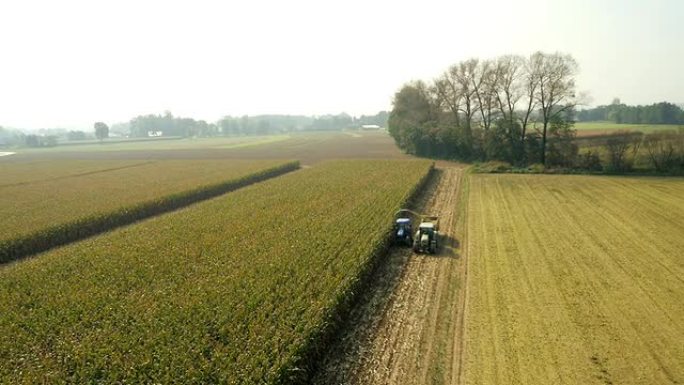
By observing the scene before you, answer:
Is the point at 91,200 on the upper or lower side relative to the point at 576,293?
upper

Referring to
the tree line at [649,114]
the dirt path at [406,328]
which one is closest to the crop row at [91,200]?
the dirt path at [406,328]

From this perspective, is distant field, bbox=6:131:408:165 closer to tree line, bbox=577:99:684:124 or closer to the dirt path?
tree line, bbox=577:99:684:124

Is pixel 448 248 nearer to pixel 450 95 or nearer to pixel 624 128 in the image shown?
pixel 450 95

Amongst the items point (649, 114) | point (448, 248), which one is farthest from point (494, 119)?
point (649, 114)

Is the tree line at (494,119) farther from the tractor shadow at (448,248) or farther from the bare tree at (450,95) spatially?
the tractor shadow at (448,248)

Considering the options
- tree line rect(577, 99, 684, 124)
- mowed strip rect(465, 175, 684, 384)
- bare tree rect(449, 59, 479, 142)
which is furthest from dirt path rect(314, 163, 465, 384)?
tree line rect(577, 99, 684, 124)

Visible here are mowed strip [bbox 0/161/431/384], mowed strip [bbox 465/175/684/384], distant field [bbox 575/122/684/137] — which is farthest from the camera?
distant field [bbox 575/122/684/137]
